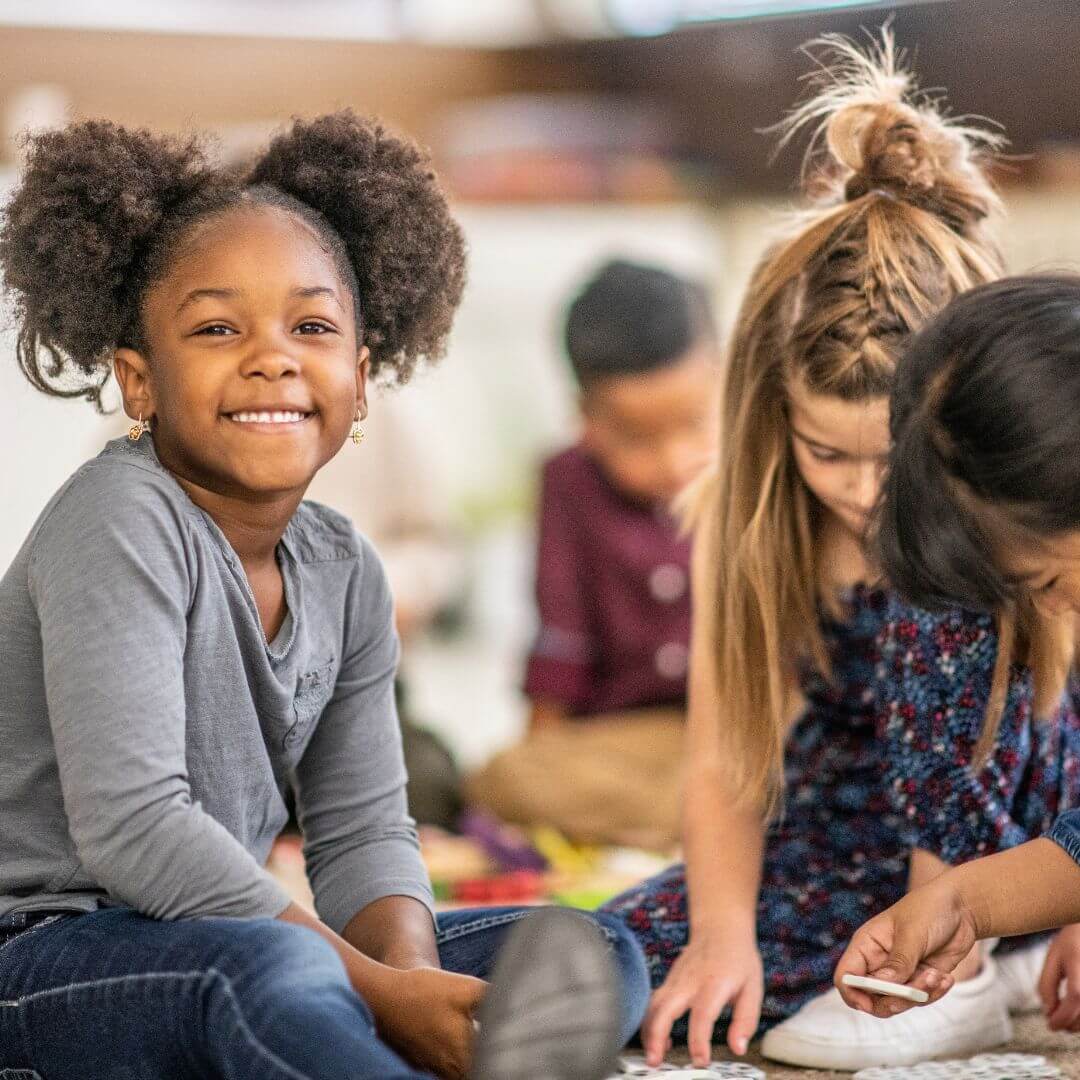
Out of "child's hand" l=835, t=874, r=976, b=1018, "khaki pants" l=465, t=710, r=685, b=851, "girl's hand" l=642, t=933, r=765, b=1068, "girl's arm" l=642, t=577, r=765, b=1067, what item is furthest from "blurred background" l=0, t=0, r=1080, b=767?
"child's hand" l=835, t=874, r=976, b=1018

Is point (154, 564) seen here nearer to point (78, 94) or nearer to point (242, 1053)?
point (242, 1053)

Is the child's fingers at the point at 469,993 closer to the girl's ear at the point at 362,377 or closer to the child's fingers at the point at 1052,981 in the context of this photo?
the girl's ear at the point at 362,377

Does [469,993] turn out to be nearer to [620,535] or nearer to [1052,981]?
[1052,981]

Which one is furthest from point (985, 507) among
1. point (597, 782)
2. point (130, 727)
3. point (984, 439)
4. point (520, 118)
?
point (520, 118)

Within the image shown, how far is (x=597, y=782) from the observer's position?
6.16ft

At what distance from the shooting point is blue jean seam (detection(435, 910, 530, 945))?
102 cm

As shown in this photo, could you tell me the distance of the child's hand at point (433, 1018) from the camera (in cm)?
82

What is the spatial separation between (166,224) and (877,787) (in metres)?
0.68

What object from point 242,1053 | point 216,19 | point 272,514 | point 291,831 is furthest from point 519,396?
point 242,1053

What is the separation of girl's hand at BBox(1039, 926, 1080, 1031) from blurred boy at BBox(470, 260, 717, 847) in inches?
33.2

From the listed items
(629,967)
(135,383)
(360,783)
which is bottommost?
(629,967)

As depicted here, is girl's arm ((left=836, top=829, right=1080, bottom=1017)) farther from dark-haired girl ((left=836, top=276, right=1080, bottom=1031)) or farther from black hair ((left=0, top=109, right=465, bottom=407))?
black hair ((left=0, top=109, right=465, bottom=407))

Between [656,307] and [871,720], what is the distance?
927 mm

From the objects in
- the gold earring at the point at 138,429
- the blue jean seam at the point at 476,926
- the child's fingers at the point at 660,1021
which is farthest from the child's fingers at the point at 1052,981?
the gold earring at the point at 138,429
